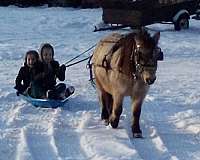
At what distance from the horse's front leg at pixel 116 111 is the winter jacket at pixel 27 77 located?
1612mm

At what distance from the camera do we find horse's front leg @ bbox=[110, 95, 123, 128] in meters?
6.26

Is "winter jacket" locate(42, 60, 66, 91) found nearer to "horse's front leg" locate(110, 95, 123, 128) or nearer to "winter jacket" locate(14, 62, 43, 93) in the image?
"winter jacket" locate(14, 62, 43, 93)

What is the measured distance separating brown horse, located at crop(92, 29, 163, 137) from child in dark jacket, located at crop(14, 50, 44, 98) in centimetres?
113

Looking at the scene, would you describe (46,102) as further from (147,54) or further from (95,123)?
(147,54)

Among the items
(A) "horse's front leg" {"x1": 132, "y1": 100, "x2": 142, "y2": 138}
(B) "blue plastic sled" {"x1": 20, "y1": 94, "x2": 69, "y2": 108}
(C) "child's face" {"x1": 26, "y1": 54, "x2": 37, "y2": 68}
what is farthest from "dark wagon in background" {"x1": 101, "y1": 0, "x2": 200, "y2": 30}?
(A) "horse's front leg" {"x1": 132, "y1": 100, "x2": 142, "y2": 138}

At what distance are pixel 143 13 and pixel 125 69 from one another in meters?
11.4

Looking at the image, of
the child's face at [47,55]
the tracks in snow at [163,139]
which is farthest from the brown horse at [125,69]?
the child's face at [47,55]

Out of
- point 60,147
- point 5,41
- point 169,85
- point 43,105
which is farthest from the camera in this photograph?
point 5,41

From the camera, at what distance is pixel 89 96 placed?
8.44m

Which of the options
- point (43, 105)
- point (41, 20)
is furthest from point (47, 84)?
point (41, 20)

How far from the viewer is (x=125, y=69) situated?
19.6ft

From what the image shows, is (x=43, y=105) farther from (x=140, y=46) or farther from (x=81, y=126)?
(x=140, y=46)

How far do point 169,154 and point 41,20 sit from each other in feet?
48.7

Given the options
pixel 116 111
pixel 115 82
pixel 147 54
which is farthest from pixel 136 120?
pixel 147 54
